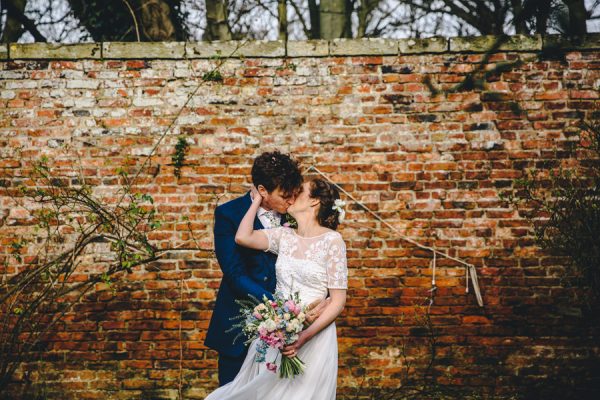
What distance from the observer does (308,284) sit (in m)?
2.83

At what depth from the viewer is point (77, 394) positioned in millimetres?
4211

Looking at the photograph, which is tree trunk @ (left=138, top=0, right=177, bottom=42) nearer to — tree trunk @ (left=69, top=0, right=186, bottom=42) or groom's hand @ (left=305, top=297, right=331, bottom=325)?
tree trunk @ (left=69, top=0, right=186, bottom=42)

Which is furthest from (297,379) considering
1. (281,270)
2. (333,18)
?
(333,18)

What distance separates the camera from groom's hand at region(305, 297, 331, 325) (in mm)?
2752

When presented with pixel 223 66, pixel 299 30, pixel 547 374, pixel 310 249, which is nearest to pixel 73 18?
pixel 223 66

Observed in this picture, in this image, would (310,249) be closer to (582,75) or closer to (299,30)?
(582,75)

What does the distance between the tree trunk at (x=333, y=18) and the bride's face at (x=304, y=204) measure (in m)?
5.22

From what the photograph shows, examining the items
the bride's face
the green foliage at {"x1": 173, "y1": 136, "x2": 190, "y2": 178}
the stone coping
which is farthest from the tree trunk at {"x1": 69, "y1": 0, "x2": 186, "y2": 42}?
the bride's face

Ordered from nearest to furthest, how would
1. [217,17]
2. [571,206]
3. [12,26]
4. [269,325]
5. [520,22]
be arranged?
[269,325] → [571,206] → [520,22] → [217,17] → [12,26]

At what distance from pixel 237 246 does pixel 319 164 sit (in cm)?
147

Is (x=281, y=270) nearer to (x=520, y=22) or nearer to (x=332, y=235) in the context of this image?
(x=332, y=235)

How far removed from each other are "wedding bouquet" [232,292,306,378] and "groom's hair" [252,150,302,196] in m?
0.70

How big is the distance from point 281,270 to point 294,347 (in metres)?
0.46

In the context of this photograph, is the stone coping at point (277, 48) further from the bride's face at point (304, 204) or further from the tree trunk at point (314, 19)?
the tree trunk at point (314, 19)
